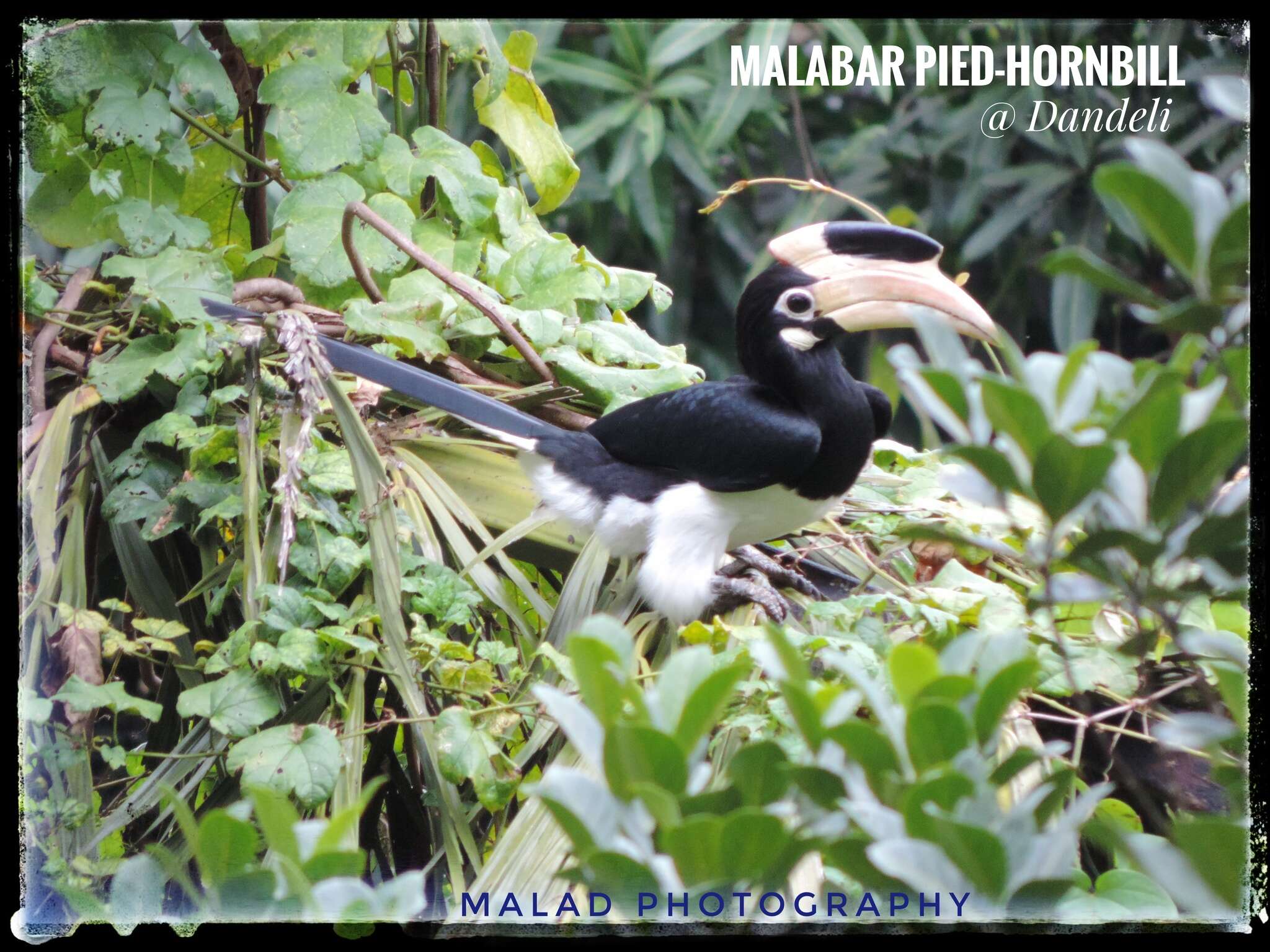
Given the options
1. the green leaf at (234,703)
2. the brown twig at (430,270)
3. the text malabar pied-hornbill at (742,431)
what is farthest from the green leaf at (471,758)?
the brown twig at (430,270)

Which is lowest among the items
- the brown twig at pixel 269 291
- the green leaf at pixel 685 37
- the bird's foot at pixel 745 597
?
the bird's foot at pixel 745 597

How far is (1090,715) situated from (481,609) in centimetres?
60

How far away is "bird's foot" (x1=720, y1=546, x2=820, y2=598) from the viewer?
4.35 feet

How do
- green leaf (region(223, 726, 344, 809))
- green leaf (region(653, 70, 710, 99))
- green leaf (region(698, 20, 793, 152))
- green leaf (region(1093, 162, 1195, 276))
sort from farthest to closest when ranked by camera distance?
green leaf (region(653, 70, 710, 99)) < green leaf (region(698, 20, 793, 152)) < green leaf (region(223, 726, 344, 809)) < green leaf (region(1093, 162, 1195, 276))

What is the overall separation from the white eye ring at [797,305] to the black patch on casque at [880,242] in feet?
0.19

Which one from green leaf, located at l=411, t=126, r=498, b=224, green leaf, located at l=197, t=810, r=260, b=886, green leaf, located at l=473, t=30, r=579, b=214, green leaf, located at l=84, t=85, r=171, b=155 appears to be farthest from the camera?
green leaf, located at l=473, t=30, r=579, b=214

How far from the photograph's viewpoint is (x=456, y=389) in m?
1.31

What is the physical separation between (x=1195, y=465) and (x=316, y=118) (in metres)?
1.08

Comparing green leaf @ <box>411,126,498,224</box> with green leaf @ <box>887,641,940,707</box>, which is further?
green leaf @ <box>411,126,498,224</box>

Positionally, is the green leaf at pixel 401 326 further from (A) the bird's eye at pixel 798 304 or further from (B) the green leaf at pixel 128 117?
(A) the bird's eye at pixel 798 304

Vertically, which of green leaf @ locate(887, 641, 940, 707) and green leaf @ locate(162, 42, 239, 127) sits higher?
green leaf @ locate(162, 42, 239, 127)

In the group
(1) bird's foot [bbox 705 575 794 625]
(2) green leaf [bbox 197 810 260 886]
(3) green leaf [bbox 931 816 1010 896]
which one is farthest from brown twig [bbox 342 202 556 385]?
(3) green leaf [bbox 931 816 1010 896]

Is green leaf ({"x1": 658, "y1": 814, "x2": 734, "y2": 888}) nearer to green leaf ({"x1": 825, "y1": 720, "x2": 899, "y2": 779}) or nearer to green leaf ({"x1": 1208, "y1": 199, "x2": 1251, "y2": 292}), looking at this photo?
green leaf ({"x1": 825, "y1": 720, "x2": 899, "y2": 779})

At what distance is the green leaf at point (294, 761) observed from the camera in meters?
0.94
